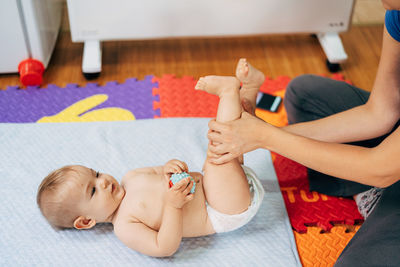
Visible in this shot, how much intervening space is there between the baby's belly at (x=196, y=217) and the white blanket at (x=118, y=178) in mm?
47

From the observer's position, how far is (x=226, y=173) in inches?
41.6

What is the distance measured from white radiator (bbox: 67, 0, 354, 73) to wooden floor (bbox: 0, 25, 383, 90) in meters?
0.11

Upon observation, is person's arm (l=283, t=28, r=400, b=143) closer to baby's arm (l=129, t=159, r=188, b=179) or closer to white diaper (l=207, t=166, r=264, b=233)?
white diaper (l=207, t=166, r=264, b=233)

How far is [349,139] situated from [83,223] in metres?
0.75

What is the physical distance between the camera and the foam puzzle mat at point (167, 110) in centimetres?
128

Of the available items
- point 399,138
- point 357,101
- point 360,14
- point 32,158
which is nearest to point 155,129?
point 32,158

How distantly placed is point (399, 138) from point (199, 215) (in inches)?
20.0

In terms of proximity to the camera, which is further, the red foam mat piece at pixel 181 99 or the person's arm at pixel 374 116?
the red foam mat piece at pixel 181 99

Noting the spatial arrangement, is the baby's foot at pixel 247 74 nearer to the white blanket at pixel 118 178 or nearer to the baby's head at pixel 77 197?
the white blanket at pixel 118 178

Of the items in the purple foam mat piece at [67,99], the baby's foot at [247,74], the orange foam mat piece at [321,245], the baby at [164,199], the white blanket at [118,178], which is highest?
the baby's foot at [247,74]

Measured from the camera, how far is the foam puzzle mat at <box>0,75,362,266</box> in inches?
50.2

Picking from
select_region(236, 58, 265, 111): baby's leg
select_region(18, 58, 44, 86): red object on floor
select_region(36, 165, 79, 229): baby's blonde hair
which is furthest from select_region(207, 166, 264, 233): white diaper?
select_region(18, 58, 44, 86): red object on floor

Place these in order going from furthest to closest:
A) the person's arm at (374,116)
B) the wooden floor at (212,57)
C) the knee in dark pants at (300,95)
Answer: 1. the wooden floor at (212,57)
2. the knee in dark pants at (300,95)
3. the person's arm at (374,116)

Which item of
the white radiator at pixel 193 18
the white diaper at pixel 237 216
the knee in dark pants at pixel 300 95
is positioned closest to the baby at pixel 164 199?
the white diaper at pixel 237 216
